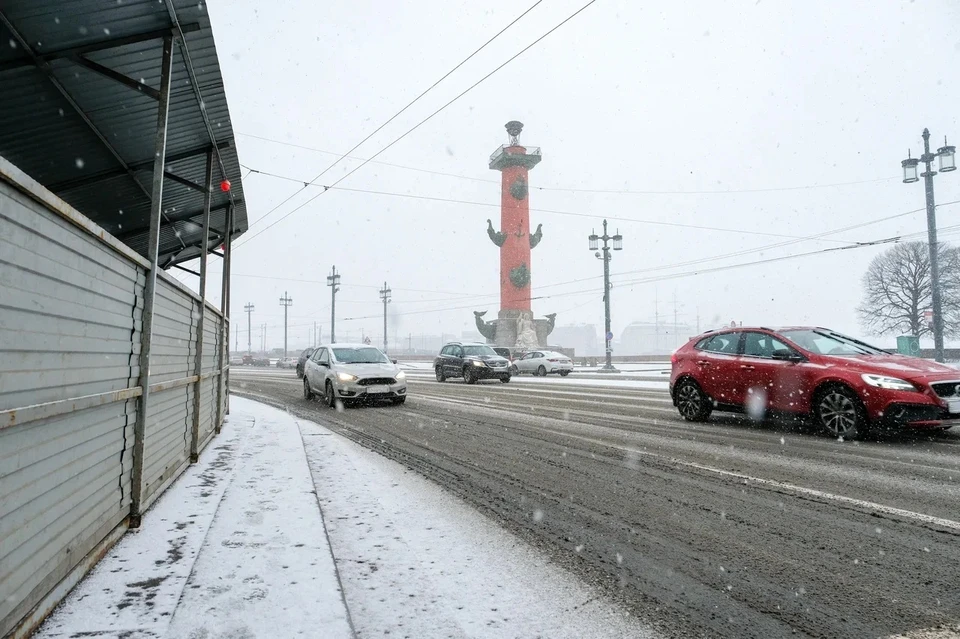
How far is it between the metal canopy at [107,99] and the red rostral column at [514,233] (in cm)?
4288

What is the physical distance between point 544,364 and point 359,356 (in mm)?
17446

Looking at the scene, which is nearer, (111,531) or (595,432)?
(111,531)

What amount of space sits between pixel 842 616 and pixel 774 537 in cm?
110

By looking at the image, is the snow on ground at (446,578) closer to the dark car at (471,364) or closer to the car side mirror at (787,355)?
the car side mirror at (787,355)

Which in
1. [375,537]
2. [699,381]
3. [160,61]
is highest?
[160,61]

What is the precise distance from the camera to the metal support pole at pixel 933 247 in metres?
19.8

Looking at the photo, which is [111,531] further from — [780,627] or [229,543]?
[780,627]

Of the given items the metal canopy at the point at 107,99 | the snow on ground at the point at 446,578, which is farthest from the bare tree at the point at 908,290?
the metal canopy at the point at 107,99

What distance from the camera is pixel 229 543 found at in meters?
3.57

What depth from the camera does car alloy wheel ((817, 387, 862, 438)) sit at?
706 centimetres

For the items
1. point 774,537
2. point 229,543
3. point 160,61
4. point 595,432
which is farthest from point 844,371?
point 160,61

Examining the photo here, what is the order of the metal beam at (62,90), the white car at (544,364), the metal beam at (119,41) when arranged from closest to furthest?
the metal beam at (62,90) < the metal beam at (119,41) < the white car at (544,364)

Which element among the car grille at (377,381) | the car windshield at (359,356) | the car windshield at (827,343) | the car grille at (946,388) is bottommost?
the car grille at (377,381)

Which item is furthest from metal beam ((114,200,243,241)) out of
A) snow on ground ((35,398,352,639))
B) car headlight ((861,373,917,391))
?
car headlight ((861,373,917,391))
